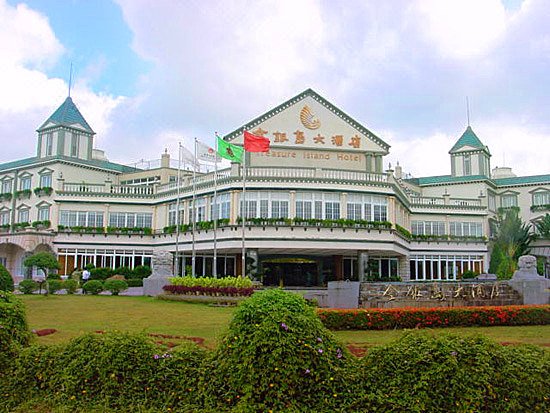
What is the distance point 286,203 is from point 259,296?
30168mm

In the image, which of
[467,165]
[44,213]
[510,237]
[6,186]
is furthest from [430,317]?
[6,186]

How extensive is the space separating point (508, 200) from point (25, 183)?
169 feet

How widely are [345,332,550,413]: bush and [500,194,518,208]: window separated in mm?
56802

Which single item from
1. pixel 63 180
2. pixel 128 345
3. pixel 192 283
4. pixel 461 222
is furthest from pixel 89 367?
pixel 461 222

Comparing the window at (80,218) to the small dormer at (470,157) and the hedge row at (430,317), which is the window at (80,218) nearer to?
the hedge row at (430,317)

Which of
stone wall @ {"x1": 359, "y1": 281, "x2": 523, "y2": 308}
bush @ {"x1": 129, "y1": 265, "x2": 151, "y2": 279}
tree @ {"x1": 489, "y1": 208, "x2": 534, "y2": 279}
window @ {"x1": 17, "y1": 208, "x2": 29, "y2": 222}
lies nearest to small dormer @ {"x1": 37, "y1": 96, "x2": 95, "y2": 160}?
window @ {"x1": 17, "y1": 208, "x2": 29, "y2": 222}

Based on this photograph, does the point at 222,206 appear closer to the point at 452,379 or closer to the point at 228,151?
the point at 228,151

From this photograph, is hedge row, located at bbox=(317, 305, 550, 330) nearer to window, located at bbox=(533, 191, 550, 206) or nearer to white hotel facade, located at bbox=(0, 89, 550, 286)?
white hotel facade, located at bbox=(0, 89, 550, 286)

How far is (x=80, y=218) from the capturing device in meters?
46.8

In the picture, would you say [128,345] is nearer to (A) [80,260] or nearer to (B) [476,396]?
(B) [476,396]

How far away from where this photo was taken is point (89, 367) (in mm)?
7773

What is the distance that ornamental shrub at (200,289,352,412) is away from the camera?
6.88 meters

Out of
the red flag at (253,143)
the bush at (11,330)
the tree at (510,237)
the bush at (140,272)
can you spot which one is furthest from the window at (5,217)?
the bush at (11,330)

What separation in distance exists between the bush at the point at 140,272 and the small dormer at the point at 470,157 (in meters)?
38.1
